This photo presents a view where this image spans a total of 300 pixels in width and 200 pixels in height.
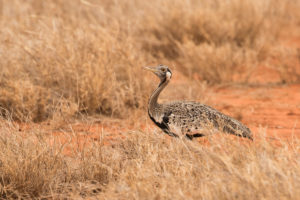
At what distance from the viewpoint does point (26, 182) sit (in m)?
3.47

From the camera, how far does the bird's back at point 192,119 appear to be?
4.14 metres

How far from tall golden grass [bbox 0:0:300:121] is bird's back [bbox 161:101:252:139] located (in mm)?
815

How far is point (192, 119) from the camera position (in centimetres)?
422

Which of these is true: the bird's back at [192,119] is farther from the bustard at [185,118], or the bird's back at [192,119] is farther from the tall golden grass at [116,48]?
the tall golden grass at [116,48]

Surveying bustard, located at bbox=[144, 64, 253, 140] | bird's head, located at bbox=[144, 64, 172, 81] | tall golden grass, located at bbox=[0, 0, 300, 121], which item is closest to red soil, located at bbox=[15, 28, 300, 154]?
tall golden grass, located at bbox=[0, 0, 300, 121]

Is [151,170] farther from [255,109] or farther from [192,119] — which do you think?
[255,109]

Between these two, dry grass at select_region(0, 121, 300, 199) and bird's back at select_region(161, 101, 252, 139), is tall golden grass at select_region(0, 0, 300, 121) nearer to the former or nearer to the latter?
dry grass at select_region(0, 121, 300, 199)

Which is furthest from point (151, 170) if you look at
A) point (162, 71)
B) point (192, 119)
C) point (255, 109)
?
point (255, 109)

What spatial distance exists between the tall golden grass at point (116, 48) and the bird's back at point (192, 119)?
81cm

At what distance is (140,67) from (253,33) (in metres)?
3.39

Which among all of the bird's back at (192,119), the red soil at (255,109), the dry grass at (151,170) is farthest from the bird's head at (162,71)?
the dry grass at (151,170)

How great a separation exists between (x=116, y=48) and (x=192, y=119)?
2079 millimetres

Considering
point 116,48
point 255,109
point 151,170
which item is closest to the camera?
point 151,170

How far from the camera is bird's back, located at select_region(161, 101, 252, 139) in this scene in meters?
4.14
